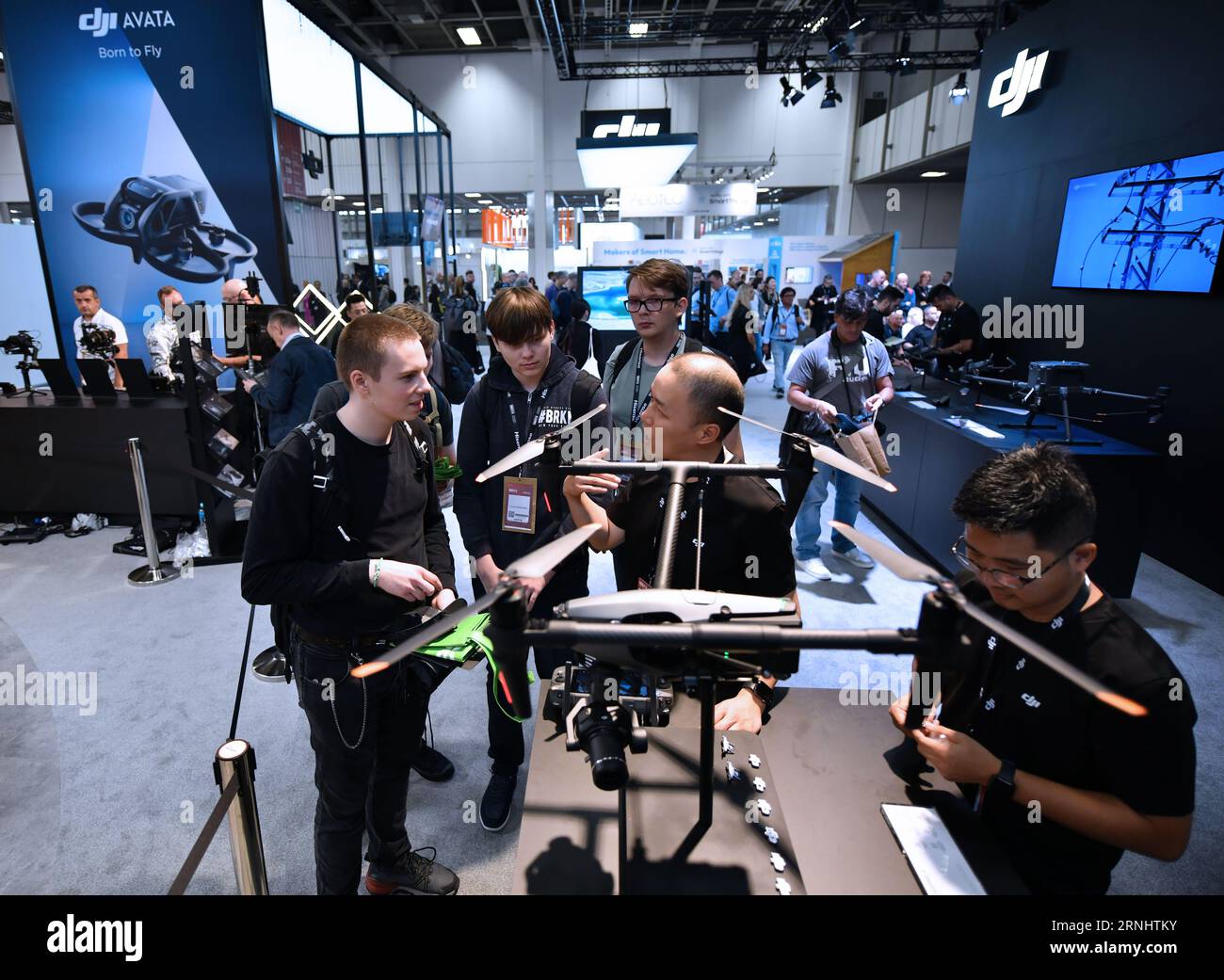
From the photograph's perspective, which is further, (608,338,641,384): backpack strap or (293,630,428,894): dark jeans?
(608,338,641,384): backpack strap

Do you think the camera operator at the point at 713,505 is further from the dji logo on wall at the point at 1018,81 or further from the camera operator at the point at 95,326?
the dji logo on wall at the point at 1018,81

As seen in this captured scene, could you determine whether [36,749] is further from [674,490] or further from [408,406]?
[674,490]

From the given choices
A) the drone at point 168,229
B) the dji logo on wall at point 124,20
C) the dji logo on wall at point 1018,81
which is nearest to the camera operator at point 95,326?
the drone at point 168,229

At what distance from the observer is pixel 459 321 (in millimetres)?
9078

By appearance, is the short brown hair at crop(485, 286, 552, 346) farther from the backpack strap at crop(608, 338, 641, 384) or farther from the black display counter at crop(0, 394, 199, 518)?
the black display counter at crop(0, 394, 199, 518)

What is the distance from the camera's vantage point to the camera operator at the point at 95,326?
218 inches

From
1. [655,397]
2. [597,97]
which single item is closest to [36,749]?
[655,397]

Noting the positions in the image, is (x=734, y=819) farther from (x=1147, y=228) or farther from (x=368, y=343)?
(x=1147, y=228)

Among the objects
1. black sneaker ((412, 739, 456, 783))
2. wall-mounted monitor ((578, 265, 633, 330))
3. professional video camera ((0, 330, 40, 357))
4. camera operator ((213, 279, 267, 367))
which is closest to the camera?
black sneaker ((412, 739, 456, 783))

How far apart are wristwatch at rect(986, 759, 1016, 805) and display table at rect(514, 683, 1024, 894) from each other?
3.2 inches

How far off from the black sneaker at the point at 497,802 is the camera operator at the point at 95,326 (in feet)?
16.6

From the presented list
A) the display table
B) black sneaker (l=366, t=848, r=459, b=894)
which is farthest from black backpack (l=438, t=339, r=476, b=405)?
the display table

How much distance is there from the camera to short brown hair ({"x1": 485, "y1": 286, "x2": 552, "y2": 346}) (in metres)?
2.15

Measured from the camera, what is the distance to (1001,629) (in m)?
0.62
